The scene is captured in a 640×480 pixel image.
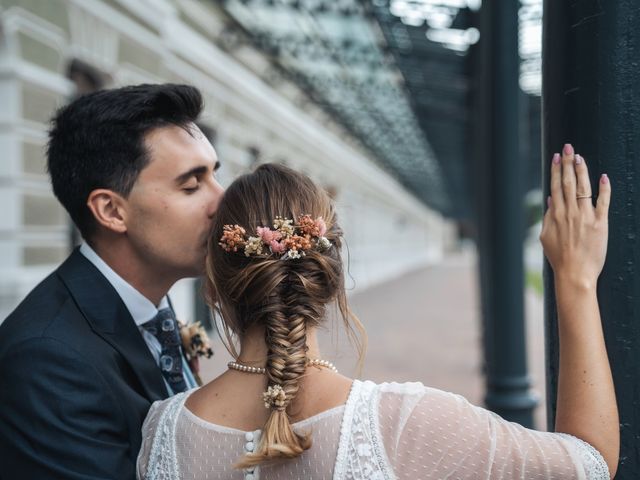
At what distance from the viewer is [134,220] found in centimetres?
187

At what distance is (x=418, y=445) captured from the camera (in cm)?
133

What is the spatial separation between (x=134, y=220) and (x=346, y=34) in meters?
14.3

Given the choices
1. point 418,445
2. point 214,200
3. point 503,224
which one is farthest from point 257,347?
point 503,224

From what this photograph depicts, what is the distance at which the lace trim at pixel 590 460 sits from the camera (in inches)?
51.6

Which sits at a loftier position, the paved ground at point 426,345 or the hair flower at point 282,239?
the hair flower at point 282,239

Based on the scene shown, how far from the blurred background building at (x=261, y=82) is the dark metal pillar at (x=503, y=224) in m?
0.72

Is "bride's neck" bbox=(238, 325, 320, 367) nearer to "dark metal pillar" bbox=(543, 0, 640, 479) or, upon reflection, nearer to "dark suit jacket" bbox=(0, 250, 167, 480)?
"dark suit jacket" bbox=(0, 250, 167, 480)

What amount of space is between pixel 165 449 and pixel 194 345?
0.72m

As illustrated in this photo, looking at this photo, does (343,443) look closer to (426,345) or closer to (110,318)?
(110,318)

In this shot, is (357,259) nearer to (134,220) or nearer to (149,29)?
(149,29)

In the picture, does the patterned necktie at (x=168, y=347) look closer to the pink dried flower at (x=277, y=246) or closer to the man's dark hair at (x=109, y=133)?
the man's dark hair at (x=109, y=133)

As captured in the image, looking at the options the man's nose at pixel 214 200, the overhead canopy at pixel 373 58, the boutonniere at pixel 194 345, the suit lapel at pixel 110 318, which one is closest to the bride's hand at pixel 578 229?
the man's nose at pixel 214 200

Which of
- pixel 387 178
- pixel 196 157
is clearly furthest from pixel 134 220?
pixel 387 178

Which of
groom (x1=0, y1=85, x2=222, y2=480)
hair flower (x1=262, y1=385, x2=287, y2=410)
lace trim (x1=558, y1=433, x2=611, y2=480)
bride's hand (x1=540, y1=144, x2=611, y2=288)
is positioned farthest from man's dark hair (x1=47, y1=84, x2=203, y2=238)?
lace trim (x1=558, y1=433, x2=611, y2=480)
